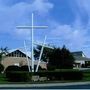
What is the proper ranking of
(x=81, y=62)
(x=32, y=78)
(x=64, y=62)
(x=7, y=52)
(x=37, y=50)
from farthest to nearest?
1. (x=81, y=62)
2. (x=37, y=50)
3. (x=7, y=52)
4. (x=64, y=62)
5. (x=32, y=78)

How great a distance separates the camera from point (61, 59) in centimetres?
9194

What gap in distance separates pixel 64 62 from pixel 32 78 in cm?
4495

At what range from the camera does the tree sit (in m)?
90.6

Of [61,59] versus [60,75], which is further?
[61,59]

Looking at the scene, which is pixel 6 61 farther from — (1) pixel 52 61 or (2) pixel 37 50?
(2) pixel 37 50

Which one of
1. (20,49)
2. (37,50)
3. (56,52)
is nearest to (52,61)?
(56,52)

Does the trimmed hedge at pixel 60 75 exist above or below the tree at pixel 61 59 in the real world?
below

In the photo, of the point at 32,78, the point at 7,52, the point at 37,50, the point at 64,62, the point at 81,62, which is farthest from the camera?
the point at 81,62

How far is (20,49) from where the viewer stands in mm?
97875

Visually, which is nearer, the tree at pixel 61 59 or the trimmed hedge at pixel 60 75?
the trimmed hedge at pixel 60 75

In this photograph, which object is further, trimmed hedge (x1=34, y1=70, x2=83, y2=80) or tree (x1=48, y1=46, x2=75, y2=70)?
tree (x1=48, y1=46, x2=75, y2=70)

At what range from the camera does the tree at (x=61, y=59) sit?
297ft

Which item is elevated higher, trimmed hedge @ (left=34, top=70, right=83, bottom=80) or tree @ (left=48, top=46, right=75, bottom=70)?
tree @ (left=48, top=46, right=75, bottom=70)

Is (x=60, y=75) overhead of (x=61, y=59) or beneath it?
beneath
